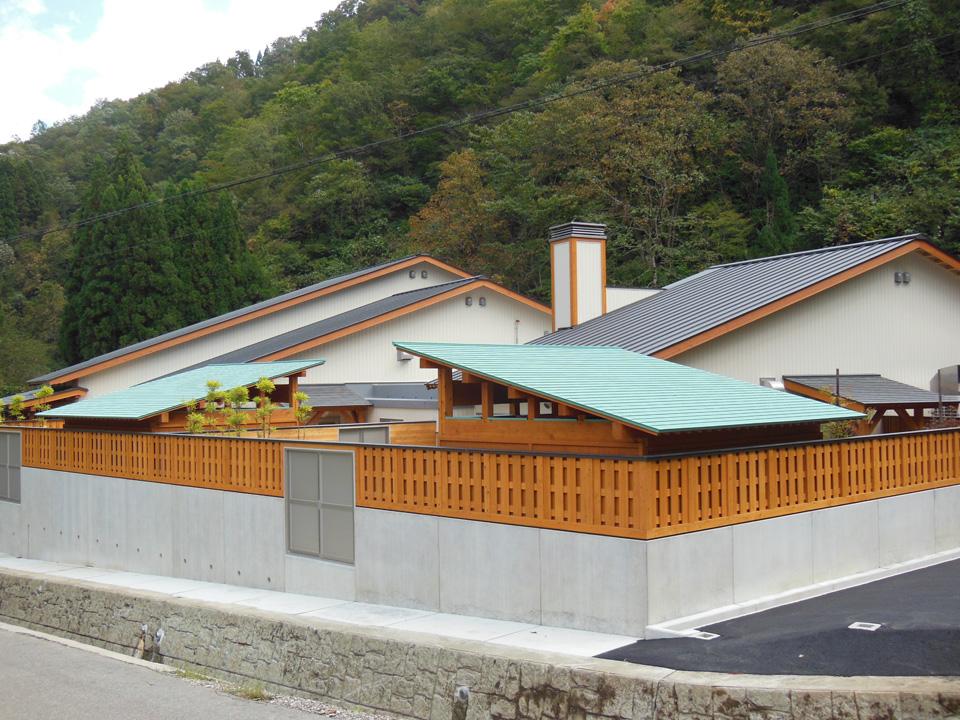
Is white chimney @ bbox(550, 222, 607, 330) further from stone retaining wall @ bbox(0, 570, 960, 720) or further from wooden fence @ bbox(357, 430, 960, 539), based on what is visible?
stone retaining wall @ bbox(0, 570, 960, 720)

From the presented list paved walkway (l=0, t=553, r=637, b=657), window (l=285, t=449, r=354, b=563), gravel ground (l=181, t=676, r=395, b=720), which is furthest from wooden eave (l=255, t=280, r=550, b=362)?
gravel ground (l=181, t=676, r=395, b=720)

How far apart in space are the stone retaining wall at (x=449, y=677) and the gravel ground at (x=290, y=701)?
9 centimetres

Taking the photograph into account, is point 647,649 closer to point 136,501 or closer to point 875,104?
point 136,501

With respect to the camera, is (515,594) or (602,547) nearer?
(602,547)

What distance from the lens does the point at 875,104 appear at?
34000 mm

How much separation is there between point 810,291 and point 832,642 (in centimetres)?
965

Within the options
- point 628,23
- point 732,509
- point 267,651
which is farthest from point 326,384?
point 628,23

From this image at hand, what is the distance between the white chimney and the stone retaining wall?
11887 millimetres

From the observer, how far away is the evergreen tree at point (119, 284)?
41.3 meters

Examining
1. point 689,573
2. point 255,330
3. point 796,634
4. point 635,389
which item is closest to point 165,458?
point 635,389

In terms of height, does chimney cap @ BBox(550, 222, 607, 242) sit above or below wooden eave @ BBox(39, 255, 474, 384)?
above

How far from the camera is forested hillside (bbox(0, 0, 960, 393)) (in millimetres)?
32969

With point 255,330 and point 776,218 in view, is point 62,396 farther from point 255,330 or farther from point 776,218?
point 776,218

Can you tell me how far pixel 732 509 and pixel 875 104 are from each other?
30.6m
